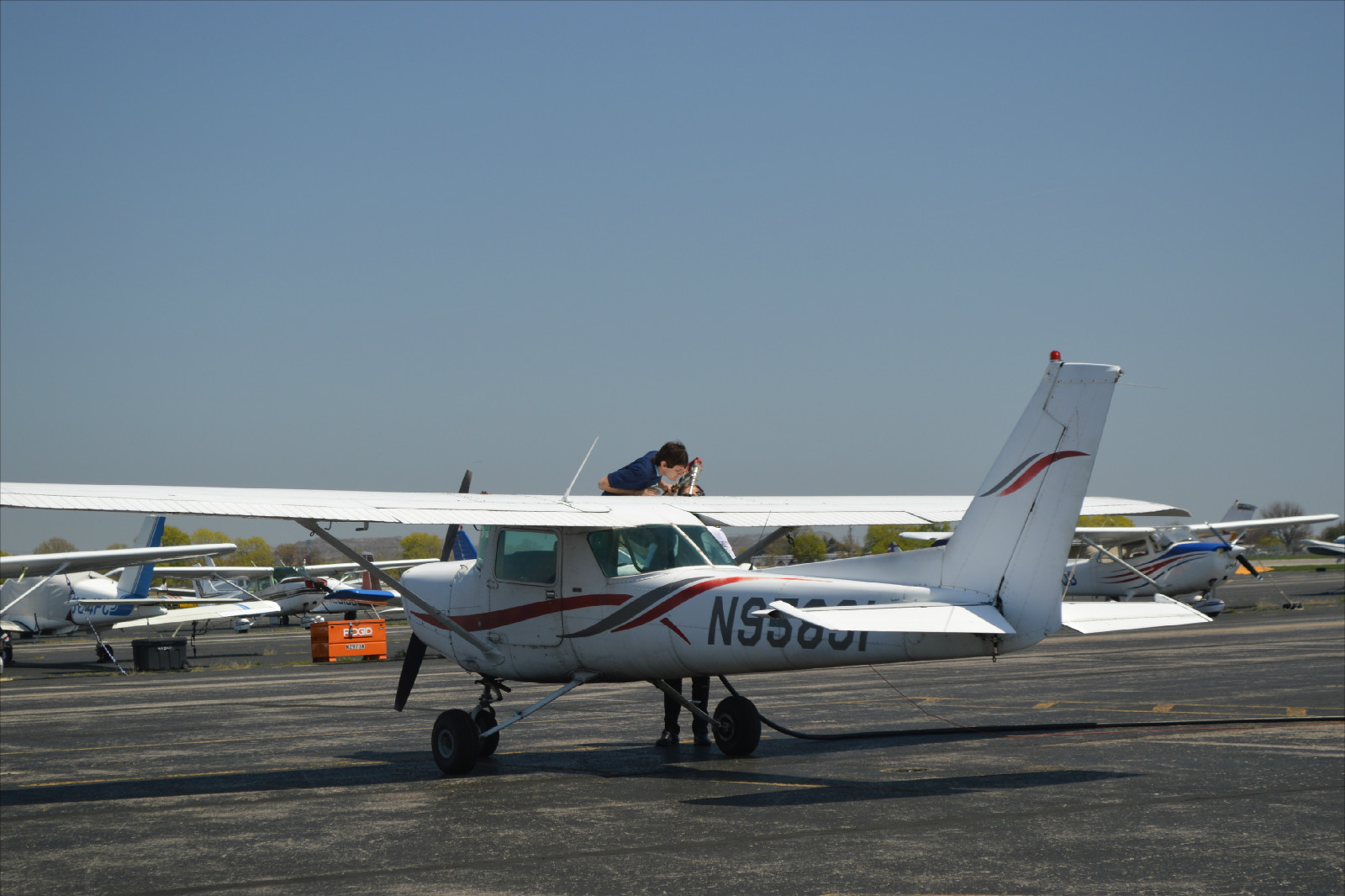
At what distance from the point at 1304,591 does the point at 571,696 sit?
4410cm

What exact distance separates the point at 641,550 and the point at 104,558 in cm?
1059

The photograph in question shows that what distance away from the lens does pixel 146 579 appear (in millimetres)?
37812

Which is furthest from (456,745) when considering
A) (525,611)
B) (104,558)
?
(104,558)

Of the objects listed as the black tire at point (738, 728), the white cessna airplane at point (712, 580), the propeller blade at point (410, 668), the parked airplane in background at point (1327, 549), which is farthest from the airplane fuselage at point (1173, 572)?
the propeller blade at point (410, 668)

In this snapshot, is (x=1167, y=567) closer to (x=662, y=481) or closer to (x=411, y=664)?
(x=662, y=481)

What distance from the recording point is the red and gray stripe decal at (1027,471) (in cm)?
836

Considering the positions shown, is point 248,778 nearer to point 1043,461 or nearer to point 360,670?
point 1043,461

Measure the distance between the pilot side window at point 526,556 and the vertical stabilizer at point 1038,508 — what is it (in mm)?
3655

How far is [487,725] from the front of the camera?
10648 mm

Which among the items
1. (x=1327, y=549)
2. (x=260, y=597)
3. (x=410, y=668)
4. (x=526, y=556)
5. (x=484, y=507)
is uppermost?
(x=484, y=507)

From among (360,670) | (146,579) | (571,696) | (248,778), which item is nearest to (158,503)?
(248,778)

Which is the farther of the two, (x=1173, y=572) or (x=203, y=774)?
(x=1173, y=572)

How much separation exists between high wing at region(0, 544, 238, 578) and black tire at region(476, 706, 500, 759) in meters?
5.50

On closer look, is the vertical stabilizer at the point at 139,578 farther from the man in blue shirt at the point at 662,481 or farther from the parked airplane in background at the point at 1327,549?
the parked airplane in background at the point at 1327,549
